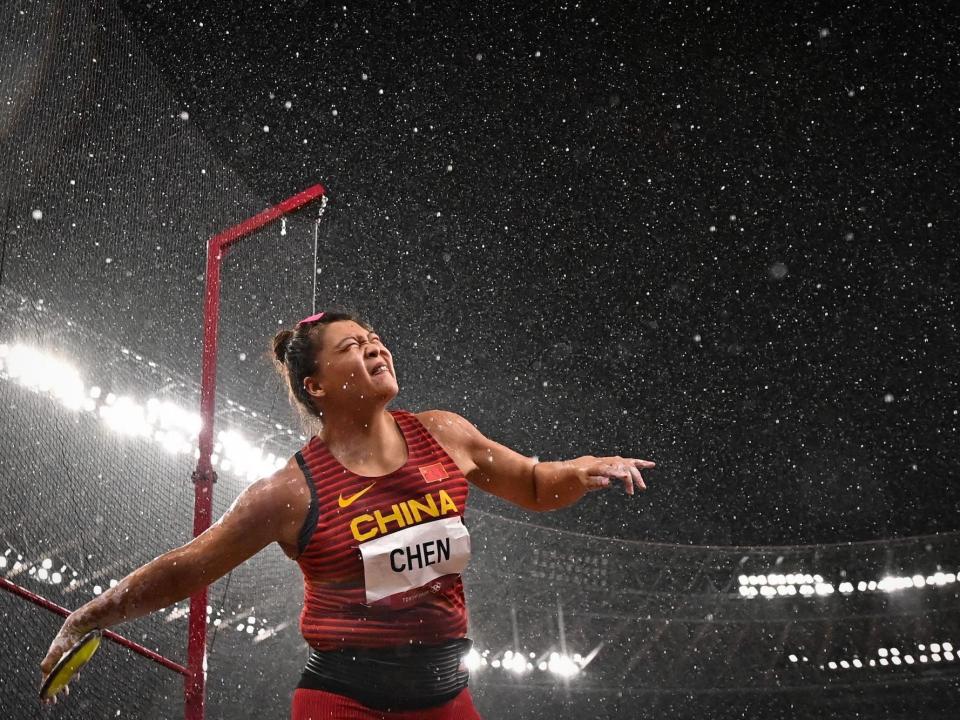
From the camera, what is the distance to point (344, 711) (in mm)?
2176

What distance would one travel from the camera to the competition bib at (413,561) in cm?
224

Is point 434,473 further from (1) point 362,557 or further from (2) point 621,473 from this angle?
(2) point 621,473

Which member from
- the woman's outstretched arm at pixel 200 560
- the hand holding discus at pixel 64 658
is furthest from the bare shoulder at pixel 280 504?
the hand holding discus at pixel 64 658

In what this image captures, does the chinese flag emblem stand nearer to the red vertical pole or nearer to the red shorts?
the red shorts

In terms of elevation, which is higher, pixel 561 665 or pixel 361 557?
pixel 561 665

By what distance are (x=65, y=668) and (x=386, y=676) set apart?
0.82m

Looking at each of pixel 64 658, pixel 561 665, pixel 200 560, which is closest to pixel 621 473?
pixel 200 560

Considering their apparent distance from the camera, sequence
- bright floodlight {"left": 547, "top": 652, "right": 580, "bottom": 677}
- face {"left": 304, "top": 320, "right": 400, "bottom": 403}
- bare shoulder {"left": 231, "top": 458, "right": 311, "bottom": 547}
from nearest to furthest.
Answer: bare shoulder {"left": 231, "top": 458, "right": 311, "bottom": 547}
face {"left": 304, "top": 320, "right": 400, "bottom": 403}
bright floodlight {"left": 547, "top": 652, "right": 580, "bottom": 677}

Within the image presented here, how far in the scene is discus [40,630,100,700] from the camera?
6.70ft

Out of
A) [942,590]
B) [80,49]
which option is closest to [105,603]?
[80,49]

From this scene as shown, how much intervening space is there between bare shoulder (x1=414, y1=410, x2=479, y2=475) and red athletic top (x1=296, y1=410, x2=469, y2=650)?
0.20 metres

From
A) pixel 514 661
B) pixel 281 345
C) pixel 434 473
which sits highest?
pixel 514 661

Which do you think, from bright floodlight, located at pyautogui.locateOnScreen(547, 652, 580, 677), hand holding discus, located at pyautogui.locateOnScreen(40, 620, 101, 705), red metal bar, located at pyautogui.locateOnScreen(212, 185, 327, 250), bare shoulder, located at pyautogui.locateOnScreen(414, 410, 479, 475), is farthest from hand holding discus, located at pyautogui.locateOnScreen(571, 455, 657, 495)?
bright floodlight, located at pyautogui.locateOnScreen(547, 652, 580, 677)

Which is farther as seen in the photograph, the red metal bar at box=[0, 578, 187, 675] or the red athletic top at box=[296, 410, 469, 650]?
the red metal bar at box=[0, 578, 187, 675]
